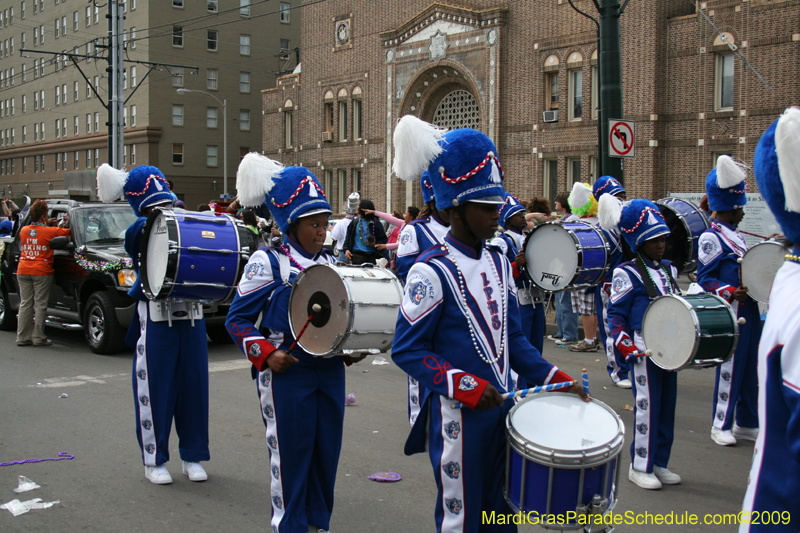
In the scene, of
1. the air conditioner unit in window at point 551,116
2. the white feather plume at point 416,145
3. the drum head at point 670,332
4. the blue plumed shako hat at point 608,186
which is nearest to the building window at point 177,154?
the air conditioner unit in window at point 551,116

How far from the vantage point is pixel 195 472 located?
209 inches

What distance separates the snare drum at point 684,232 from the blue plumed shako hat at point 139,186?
4.56 m

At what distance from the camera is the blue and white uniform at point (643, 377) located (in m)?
5.12

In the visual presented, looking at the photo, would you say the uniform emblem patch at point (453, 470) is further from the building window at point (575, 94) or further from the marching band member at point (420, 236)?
the building window at point (575, 94)

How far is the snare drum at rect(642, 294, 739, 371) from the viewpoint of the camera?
4828 millimetres

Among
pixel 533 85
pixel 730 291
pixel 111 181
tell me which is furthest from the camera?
pixel 533 85

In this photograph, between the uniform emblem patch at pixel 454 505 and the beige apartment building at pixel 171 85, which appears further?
the beige apartment building at pixel 171 85

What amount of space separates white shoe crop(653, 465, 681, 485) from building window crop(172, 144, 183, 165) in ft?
178

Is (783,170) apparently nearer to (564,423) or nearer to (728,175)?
(564,423)

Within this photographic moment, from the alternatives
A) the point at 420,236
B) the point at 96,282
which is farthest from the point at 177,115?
the point at 420,236

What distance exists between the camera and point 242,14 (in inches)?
2344

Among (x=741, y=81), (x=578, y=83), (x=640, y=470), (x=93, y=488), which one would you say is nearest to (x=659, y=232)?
(x=640, y=470)

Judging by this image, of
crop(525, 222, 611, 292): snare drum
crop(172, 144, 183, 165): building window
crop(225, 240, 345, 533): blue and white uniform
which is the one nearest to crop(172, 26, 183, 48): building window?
crop(172, 144, 183, 165): building window

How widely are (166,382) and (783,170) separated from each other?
4.43 metres
